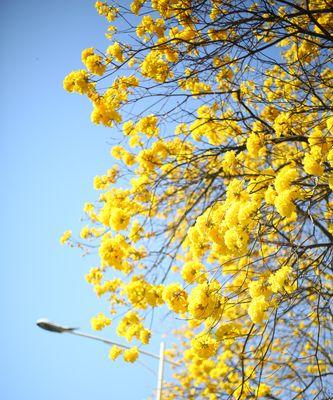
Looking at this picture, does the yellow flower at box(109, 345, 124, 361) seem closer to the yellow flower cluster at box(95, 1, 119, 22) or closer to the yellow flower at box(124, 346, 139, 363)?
the yellow flower at box(124, 346, 139, 363)

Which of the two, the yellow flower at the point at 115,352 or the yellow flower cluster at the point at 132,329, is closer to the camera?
the yellow flower cluster at the point at 132,329

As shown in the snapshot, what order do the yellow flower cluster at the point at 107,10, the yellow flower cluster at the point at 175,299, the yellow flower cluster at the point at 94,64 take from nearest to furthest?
1. the yellow flower cluster at the point at 175,299
2. the yellow flower cluster at the point at 94,64
3. the yellow flower cluster at the point at 107,10

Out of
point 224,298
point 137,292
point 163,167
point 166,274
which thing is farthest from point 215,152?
point 224,298

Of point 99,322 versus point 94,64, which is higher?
point 94,64

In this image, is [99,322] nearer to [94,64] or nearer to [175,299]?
[175,299]

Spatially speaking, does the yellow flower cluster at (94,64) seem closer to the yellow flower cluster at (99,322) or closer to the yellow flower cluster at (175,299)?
the yellow flower cluster at (175,299)

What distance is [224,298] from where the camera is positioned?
7.11 ft

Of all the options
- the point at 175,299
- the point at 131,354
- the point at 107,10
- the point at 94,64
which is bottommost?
the point at 131,354

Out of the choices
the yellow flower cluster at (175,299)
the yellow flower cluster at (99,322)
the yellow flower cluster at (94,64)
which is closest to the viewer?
the yellow flower cluster at (175,299)

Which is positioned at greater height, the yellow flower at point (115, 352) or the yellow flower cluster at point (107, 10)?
the yellow flower cluster at point (107, 10)

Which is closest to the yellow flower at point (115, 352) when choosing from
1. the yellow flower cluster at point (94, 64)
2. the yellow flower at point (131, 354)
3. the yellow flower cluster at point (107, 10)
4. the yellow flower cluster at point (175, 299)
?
the yellow flower at point (131, 354)

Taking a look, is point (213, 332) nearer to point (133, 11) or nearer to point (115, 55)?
point (115, 55)

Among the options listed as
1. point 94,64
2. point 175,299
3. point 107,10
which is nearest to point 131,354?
point 175,299

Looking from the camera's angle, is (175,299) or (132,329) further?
(132,329)
